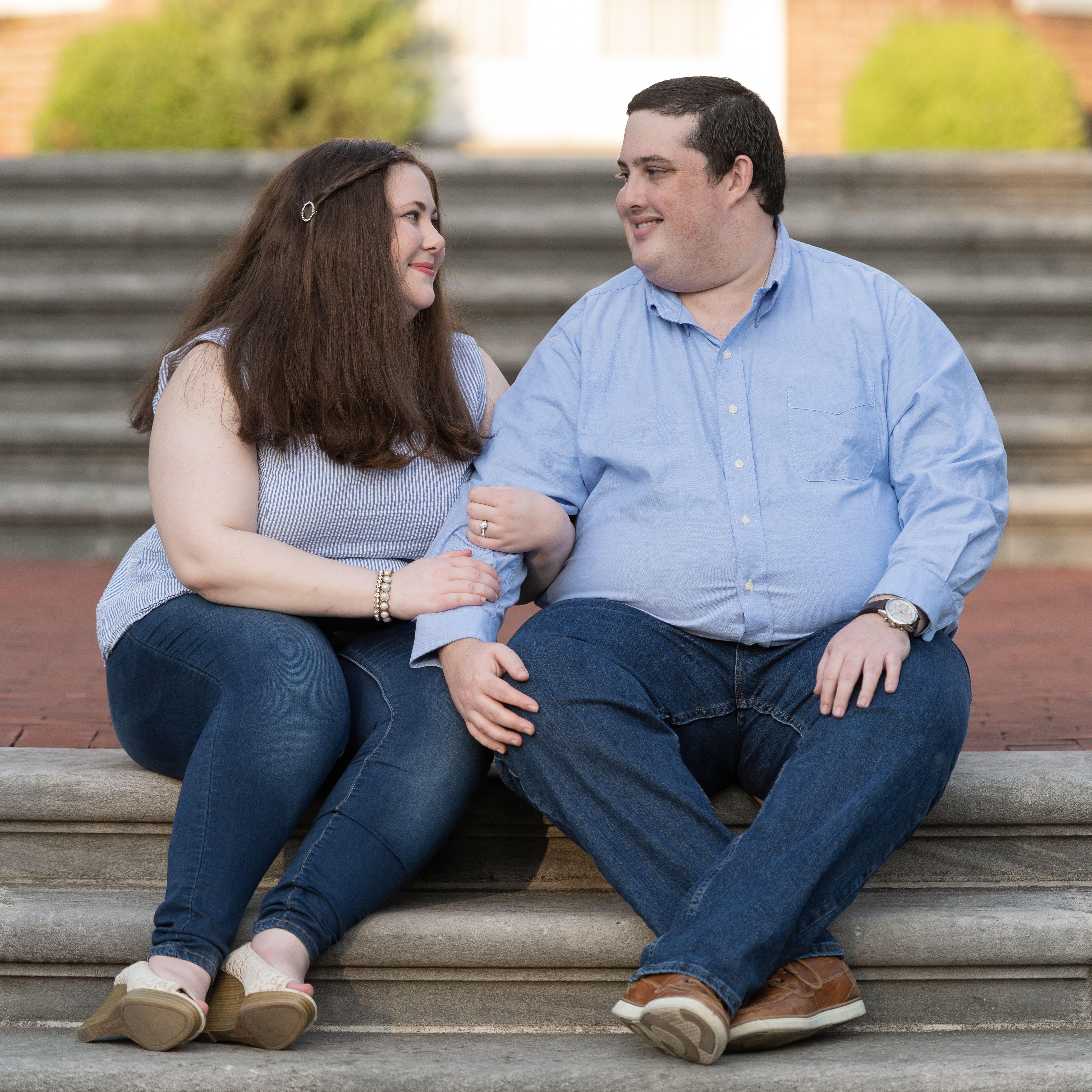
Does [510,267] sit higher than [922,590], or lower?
higher

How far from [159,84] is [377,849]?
21.3ft

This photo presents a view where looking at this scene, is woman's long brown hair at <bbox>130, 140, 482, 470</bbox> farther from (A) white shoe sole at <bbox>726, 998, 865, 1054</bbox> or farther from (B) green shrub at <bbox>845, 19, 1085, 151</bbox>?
(B) green shrub at <bbox>845, 19, 1085, 151</bbox>

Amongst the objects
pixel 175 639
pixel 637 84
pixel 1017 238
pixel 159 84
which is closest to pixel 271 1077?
pixel 175 639

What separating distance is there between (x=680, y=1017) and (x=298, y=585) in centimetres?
95

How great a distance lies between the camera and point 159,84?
7426 millimetres

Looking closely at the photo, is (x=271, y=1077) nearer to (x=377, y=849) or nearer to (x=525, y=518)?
(x=377, y=849)

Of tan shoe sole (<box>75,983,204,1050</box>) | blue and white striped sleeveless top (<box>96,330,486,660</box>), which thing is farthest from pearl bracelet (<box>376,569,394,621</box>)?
Result: tan shoe sole (<box>75,983,204,1050</box>)

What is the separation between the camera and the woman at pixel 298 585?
1.95 m

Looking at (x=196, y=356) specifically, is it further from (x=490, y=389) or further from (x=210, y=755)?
(x=210, y=755)

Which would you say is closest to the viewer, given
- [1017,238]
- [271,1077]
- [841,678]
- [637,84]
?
[271,1077]

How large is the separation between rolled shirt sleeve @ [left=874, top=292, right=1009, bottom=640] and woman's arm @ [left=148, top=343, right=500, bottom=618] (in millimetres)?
722

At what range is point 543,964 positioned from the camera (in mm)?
2109

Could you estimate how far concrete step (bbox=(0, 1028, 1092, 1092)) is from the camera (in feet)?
6.01

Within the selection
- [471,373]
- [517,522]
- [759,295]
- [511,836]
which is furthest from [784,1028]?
[471,373]
